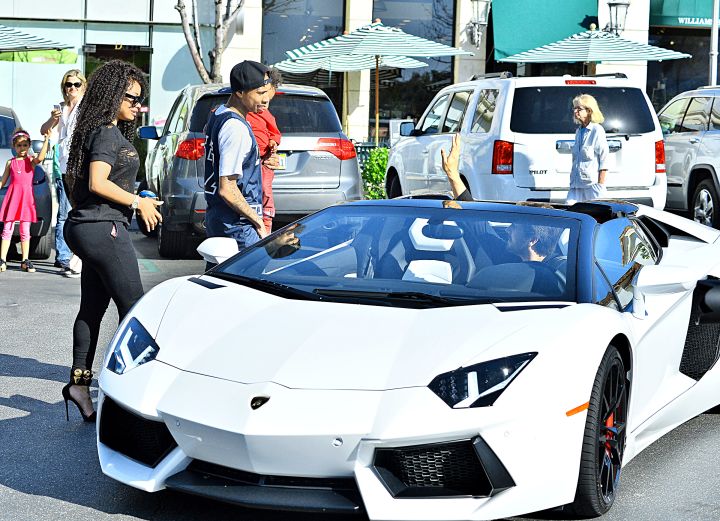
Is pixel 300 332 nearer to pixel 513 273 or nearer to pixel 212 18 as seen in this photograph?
pixel 513 273

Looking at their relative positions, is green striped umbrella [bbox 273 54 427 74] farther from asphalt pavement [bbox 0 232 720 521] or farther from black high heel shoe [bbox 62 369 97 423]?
black high heel shoe [bbox 62 369 97 423]

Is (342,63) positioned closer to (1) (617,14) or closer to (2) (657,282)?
(1) (617,14)

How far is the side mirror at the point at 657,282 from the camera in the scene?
209 inches

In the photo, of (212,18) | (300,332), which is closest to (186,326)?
(300,332)

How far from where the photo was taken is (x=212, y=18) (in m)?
24.2

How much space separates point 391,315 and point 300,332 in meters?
0.35

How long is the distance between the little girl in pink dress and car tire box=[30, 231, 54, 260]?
0.72 m

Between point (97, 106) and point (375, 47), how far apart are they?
15632 mm

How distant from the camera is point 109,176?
6297mm

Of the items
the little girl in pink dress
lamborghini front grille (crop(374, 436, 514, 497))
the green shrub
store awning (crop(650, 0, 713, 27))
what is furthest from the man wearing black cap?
store awning (crop(650, 0, 713, 27))

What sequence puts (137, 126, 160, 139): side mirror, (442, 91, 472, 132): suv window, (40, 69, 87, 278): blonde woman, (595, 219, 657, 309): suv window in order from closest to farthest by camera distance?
(595, 219, 657, 309): suv window, (40, 69, 87, 278): blonde woman, (137, 126, 160, 139): side mirror, (442, 91, 472, 132): suv window

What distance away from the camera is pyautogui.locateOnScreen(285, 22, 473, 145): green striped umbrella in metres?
21.5

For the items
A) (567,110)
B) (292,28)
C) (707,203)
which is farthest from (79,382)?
(292,28)

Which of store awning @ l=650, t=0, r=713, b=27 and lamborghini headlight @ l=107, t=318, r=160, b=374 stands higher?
store awning @ l=650, t=0, r=713, b=27
